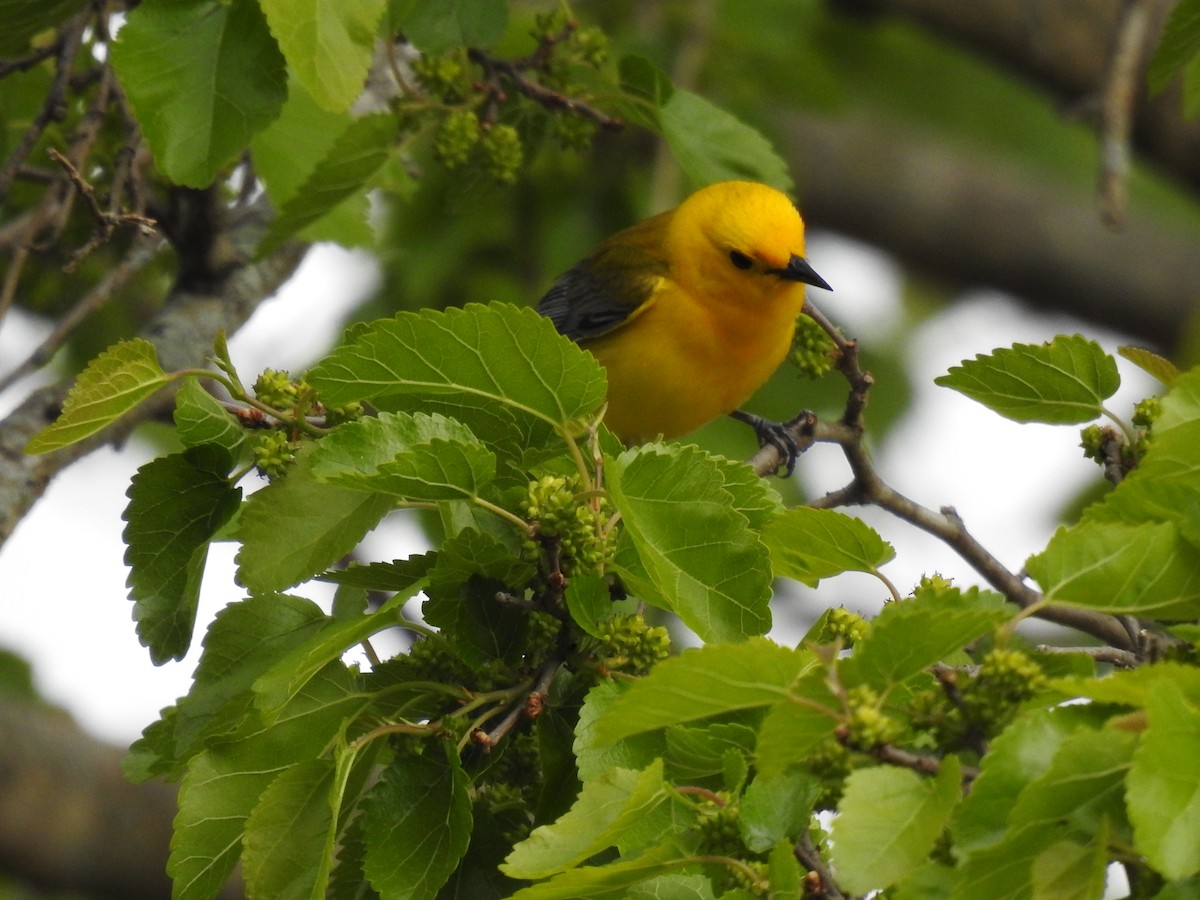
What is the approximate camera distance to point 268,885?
248 centimetres

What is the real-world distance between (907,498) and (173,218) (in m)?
2.69

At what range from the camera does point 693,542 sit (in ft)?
8.11

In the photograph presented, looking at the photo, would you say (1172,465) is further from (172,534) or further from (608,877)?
(172,534)

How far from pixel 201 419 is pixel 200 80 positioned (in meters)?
1.08

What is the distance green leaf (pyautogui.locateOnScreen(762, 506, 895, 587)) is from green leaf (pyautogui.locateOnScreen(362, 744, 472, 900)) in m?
0.64

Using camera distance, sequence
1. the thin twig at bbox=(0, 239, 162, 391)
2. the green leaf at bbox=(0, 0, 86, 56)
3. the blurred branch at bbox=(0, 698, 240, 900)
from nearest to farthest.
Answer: the green leaf at bbox=(0, 0, 86, 56) → the thin twig at bbox=(0, 239, 162, 391) → the blurred branch at bbox=(0, 698, 240, 900)

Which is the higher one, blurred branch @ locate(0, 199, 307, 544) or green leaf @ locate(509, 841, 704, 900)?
green leaf @ locate(509, 841, 704, 900)

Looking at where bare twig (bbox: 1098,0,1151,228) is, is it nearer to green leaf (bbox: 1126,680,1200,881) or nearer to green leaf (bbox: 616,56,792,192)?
green leaf (bbox: 616,56,792,192)

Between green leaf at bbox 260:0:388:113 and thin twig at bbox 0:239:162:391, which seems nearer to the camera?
green leaf at bbox 260:0:388:113

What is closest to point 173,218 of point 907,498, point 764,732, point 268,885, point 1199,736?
point 907,498

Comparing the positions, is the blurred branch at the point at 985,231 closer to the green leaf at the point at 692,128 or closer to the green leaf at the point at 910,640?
the green leaf at the point at 692,128

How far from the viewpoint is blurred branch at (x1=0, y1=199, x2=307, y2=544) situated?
416 centimetres

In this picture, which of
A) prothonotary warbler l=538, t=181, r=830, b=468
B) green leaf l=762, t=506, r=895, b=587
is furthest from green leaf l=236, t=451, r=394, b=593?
prothonotary warbler l=538, t=181, r=830, b=468

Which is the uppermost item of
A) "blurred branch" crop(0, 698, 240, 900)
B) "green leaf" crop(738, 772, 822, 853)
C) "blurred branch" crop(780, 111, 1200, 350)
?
"green leaf" crop(738, 772, 822, 853)
